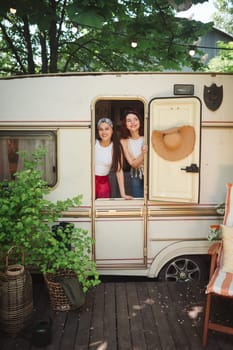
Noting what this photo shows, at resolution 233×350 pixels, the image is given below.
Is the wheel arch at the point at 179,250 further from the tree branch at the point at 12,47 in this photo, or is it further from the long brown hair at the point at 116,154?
the tree branch at the point at 12,47

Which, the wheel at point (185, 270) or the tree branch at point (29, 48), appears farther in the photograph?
the tree branch at point (29, 48)

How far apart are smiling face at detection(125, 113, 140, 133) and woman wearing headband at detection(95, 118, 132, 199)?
19cm

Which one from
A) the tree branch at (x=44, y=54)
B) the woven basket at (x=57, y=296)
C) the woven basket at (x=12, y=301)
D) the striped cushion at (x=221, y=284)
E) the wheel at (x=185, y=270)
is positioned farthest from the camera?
the tree branch at (x=44, y=54)

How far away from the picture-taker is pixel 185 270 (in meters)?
4.46

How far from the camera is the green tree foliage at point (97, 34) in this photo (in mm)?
4110

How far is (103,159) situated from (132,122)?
0.55 meters

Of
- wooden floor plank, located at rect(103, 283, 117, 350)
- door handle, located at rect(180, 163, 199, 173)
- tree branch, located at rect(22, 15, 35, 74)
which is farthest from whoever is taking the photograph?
tree branch, located at rect(22, 15, 35, 74)

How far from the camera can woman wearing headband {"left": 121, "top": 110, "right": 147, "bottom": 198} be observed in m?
4.25

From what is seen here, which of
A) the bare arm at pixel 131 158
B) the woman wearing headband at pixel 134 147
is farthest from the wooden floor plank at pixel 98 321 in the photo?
the bare arm at pixel 131 158

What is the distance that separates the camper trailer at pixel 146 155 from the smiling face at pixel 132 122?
100 mm

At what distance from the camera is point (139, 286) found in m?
4.30

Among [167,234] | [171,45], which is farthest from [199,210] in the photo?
[171,45]

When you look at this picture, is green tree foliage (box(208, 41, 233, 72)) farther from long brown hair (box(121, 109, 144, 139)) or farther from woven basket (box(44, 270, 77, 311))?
woven basket (box(44, 270, 77, 311))

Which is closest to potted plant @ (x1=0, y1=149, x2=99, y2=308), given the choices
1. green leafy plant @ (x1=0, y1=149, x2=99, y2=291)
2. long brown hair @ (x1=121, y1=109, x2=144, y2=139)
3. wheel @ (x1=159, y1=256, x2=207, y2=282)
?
green leafy plant @ (x1=0, y1=149, x2=99, y2=291)
